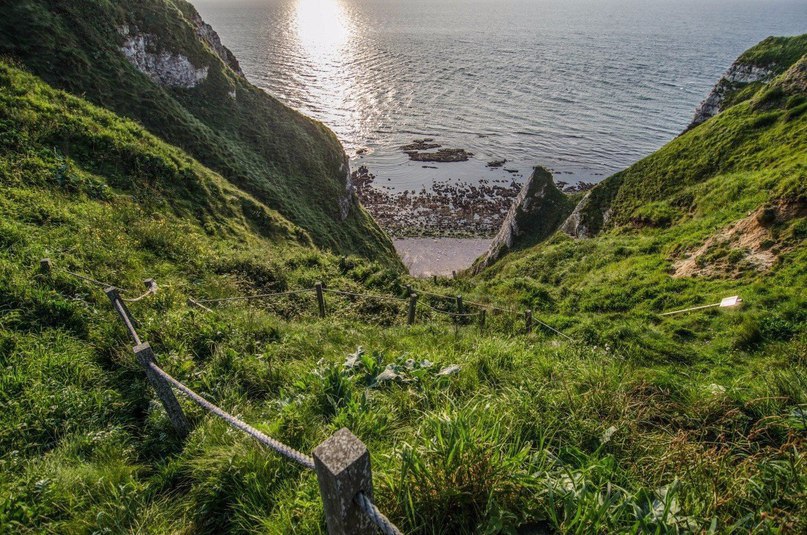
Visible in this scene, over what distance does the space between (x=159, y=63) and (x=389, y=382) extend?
37.1 metres

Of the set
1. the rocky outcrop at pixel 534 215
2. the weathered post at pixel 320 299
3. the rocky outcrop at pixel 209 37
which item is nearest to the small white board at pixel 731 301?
the weathered post at pixel 320 299

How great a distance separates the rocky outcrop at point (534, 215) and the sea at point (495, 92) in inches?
1172

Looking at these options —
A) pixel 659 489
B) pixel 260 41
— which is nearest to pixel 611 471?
pixel 659 489

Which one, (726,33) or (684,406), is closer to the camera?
(684,406)

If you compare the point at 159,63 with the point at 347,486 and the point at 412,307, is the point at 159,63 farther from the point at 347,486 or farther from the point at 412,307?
the point at 347,486

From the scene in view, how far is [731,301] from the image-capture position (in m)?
12.2

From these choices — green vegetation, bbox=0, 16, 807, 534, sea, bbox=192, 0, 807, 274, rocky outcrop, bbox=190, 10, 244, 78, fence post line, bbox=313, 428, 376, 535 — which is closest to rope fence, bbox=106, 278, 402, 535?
fence post line, bbox=313, 428, 376, 535

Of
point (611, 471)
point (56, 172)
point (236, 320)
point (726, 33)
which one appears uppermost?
point (726, 33)

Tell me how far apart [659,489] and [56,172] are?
64.0 ft

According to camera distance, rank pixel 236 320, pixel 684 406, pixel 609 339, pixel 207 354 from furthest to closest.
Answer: pixel 609 339
pixel 236 320
pixel 207 354
pixel 684 406

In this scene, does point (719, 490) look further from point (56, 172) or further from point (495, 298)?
point (56, 172)

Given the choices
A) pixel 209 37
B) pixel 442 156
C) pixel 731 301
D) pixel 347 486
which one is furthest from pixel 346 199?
pixel 347 486

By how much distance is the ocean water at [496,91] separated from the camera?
2795 inches

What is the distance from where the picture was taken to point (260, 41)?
15488cm
